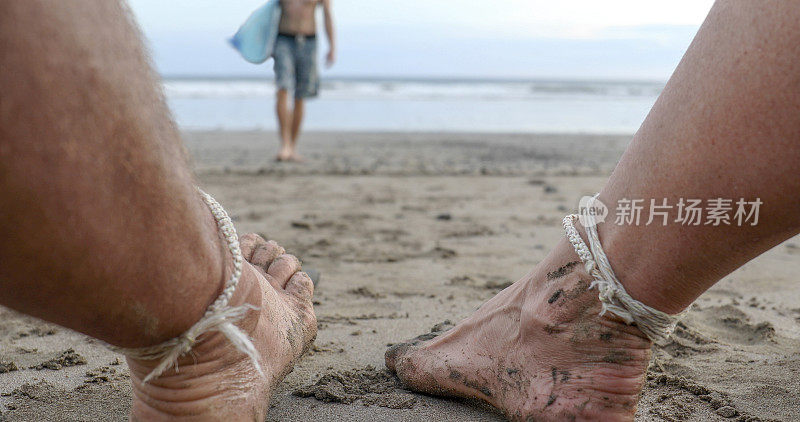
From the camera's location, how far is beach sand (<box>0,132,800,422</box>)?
53.1 inches

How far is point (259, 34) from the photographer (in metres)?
5.66

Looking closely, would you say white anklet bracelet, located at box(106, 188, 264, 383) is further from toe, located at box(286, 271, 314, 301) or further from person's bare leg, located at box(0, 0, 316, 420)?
toe, located at box(286, 271, 314, 301)

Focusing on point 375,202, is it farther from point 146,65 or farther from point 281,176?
point 146,65

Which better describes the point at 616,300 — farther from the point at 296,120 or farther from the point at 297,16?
the point at 297,16

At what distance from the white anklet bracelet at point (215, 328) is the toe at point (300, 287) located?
51 centimetres

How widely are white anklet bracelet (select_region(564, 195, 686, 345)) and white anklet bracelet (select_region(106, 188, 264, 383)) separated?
1.94 ft

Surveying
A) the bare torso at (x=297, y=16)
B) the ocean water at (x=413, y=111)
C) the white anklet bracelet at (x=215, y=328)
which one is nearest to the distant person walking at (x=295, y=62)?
the bare torso at (x=297, y=16)

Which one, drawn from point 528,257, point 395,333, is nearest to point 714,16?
point 395,333

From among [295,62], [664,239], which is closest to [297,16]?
[295,62]

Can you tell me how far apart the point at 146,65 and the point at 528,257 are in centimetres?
195

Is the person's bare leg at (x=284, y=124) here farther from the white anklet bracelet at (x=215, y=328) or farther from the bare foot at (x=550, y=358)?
the white anklet bracelet at (x=215, y=328)

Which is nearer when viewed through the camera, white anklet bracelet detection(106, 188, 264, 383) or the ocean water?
white anklet bracelet detection(106, 188, 264, 383)

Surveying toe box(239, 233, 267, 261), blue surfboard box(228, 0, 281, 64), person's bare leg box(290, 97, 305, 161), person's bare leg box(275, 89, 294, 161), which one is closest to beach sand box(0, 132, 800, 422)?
toe box(239, 233, 267, 261)

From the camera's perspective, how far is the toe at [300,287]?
1637 millimetres
